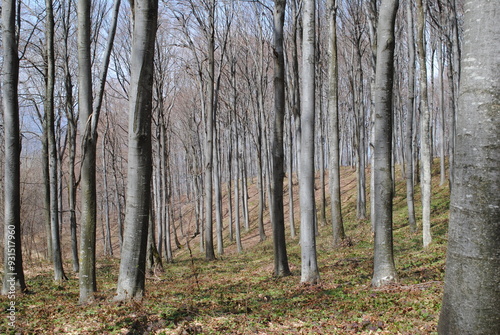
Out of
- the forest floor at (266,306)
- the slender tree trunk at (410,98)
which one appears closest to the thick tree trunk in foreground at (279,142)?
the forest floor at (266,306)

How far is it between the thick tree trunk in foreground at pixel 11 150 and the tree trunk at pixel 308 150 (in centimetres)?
542

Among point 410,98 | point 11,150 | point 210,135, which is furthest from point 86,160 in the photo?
point 410,98

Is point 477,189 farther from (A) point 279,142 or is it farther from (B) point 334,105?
(B) point 334,105

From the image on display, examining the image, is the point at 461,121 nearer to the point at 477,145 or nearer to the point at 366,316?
the point at 477,145

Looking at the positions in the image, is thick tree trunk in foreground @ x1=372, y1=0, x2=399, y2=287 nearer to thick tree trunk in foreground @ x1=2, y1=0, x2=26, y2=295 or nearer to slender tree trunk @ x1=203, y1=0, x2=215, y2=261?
thick tree trunk in foreground @ x1=2, y1=0, x2=26, y2=295

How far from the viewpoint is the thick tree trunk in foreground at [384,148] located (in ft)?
20.0

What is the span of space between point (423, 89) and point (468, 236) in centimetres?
933

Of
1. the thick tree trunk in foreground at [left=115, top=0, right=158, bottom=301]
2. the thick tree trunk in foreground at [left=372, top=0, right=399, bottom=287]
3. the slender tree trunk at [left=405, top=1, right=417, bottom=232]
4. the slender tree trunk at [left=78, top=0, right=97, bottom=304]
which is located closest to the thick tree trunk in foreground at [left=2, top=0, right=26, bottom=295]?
the slender tree trunk at [left=78, top=0, right=97, bottom=304]

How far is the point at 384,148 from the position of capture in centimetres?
620

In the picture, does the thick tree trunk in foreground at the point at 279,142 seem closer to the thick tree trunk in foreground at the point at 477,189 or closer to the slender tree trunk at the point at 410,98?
the slender tree trunk at the point at 410,98

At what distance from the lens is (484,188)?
2.61 meters

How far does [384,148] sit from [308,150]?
1623 mm

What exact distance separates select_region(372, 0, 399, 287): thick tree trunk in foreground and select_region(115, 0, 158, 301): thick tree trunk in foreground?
11.7 ft

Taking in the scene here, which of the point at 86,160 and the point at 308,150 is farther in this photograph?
the point at 308,150
